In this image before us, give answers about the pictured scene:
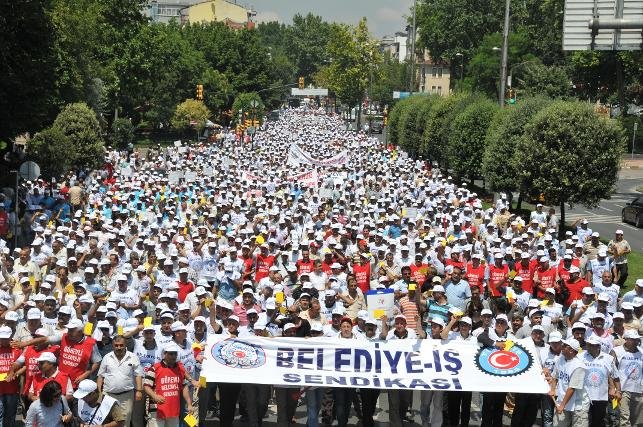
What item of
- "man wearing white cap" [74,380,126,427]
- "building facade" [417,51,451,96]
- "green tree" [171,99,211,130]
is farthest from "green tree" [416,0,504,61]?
"man wearing white cap" [74,380,126,427]

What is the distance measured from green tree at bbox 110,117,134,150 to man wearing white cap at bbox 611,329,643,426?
53.0m

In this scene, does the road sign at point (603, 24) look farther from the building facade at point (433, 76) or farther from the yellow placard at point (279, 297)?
the building facade at point (433, 76)

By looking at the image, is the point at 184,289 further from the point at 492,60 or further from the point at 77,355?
the point at 492,60

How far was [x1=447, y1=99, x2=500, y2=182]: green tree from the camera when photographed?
1626 inches

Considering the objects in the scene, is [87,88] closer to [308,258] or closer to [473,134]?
[473,134]

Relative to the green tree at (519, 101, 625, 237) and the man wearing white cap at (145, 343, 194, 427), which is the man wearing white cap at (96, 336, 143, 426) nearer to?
the man wearing white cap at (145, 343, 194, 427)

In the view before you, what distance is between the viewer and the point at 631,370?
1124 cm

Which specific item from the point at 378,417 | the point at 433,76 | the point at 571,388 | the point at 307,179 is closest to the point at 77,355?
the point at 378,417

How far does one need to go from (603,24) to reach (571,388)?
5405 mm

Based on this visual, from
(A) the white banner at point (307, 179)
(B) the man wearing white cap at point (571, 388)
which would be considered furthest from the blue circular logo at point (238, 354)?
(A) the white banner at point (307, 179)

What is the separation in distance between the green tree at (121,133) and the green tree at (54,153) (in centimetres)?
2486

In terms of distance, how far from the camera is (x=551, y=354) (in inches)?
448

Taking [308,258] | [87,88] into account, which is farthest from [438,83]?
[308,258]

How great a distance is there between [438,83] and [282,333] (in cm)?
12252
